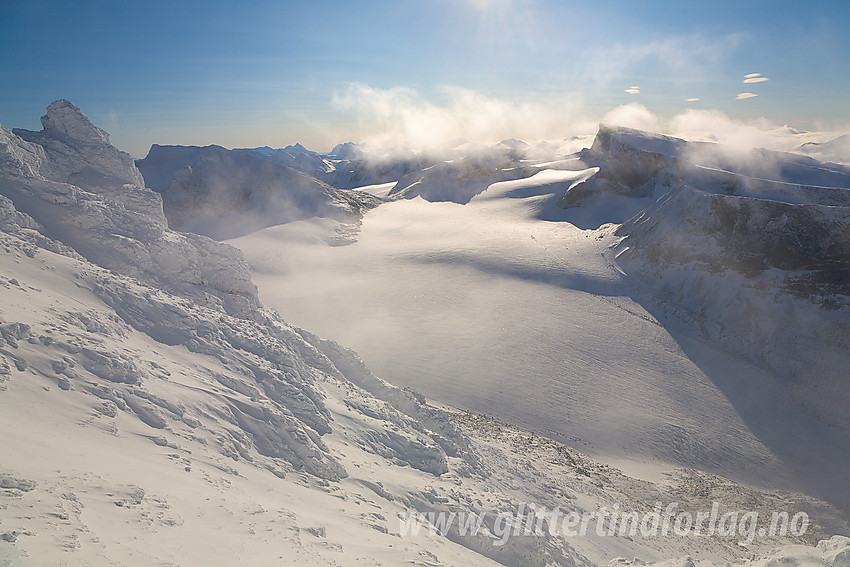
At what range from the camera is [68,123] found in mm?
15062

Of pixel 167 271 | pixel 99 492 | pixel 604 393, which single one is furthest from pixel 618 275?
pixel 99 492

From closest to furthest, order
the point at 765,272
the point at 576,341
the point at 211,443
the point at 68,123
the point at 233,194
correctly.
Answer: the point at 211,443
the point at 68,123
the point at 576,341
the point at 765,272
the point at 233,194

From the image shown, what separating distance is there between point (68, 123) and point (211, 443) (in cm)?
1404

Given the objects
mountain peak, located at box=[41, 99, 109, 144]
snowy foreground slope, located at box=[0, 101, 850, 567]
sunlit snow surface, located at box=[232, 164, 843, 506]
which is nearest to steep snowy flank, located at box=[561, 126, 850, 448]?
sunlit snow surface, located at box=[232, 164, 843, 506]

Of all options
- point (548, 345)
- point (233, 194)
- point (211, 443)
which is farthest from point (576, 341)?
point (233, 194)

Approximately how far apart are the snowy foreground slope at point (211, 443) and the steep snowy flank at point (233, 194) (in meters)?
30.1

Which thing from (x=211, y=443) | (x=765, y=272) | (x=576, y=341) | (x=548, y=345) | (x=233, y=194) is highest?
(x=233, y=194)

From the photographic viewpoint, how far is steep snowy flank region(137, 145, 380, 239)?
4386cm

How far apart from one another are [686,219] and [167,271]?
29008 mm

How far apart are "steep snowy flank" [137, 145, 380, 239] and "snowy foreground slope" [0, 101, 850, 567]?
98.7 feet

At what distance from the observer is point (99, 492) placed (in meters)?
4.74

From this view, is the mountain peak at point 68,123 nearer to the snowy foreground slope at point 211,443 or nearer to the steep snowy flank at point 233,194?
the snowy foreground slope at point 211,443

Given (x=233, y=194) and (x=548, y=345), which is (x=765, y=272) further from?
(x=233, y=194)

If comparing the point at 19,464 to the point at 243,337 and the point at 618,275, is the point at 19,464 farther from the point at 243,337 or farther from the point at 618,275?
the point at 618,275
